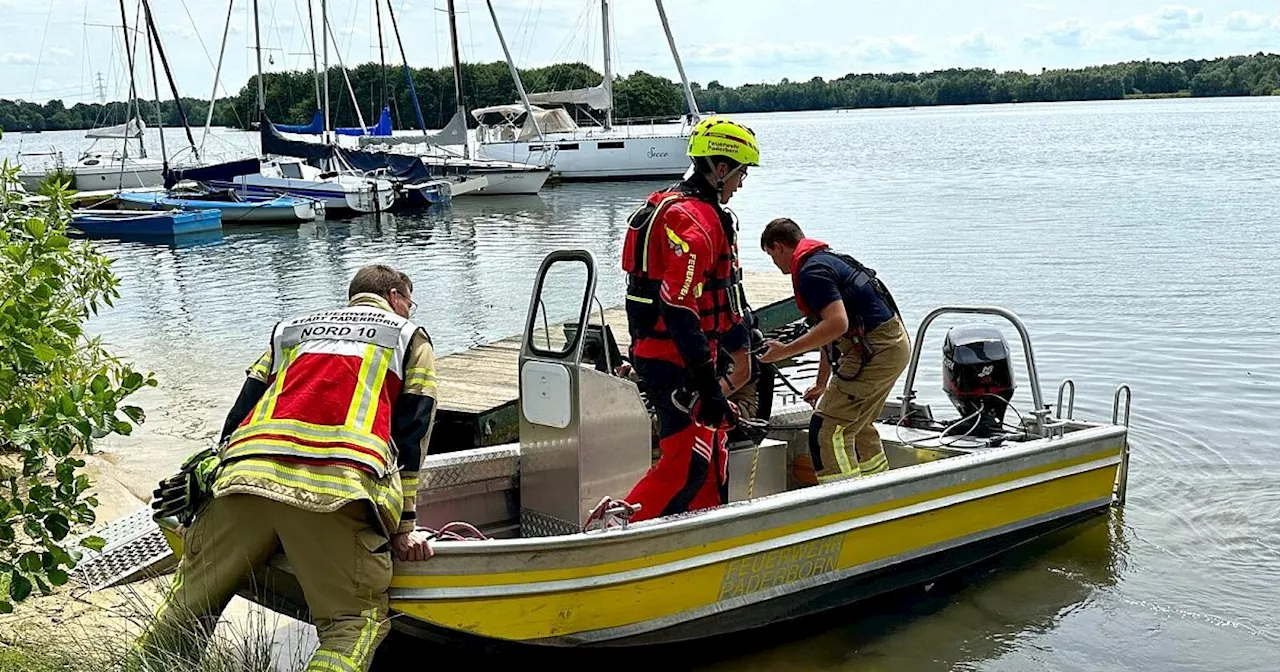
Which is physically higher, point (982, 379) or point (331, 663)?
point (982, 379)

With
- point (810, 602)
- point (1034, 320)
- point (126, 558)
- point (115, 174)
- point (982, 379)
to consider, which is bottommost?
point (1034, 320)

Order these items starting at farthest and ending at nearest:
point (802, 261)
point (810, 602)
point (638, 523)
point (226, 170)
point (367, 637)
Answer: point (226, 170) → point (802, 261) → point (810, 602) → point (638, 523) → point (367, 637)

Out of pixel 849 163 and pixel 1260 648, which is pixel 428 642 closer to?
pixel 1260 648

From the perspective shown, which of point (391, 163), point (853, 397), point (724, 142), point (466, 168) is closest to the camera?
point (724, 142)

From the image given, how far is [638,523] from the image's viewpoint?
4.91 meters

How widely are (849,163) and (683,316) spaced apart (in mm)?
51091

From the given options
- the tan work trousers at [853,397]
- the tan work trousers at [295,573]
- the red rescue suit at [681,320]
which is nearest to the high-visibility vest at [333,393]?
the tan work trousers at [295,573]

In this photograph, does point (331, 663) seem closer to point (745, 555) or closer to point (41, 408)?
point (41, 408)

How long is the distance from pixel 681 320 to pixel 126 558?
9.62 feet

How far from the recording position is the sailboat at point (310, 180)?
33719 millimetres

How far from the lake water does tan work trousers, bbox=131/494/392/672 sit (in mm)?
2011

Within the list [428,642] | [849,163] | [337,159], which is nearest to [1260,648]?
[428,642]

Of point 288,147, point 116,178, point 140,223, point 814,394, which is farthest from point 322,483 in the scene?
point 116,178

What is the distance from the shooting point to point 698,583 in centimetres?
516
